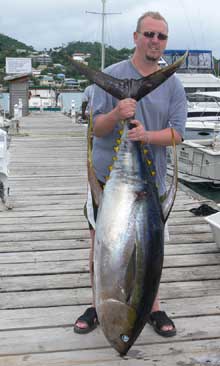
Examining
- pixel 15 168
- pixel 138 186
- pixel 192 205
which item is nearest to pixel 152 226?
pixel 138 186

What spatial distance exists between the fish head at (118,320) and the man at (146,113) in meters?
0.60

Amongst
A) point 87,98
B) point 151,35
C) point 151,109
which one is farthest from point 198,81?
point 151,35

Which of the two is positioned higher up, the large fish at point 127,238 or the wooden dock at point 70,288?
the large fish at point 127,238

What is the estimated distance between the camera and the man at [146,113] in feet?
7.84

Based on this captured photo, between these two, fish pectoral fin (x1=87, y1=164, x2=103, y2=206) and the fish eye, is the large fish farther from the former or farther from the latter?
fish pectoral fin (x1=87, y1=164, x2=103, y2=206)

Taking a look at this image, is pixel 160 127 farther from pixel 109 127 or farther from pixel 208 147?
pixel 208 147

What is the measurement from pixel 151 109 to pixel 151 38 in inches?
14.3

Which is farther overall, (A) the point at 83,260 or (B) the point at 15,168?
(B) the point at 15,168

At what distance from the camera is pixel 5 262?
13.1ft

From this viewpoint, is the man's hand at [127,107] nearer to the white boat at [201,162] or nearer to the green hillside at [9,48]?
the white boat at [201,162]

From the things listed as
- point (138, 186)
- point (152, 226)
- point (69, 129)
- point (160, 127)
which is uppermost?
point (160, 127)

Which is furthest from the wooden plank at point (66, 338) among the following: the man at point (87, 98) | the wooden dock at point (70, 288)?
the man at point (87, 98)

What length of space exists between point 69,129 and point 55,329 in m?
→ 13.1

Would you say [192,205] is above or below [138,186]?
below
